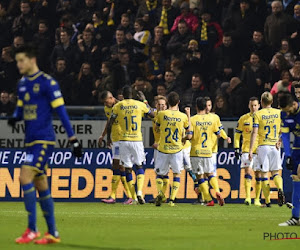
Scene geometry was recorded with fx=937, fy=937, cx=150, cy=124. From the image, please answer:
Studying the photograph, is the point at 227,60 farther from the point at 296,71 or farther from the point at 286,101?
the point at 286,101

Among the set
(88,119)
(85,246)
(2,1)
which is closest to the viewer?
(85,246)

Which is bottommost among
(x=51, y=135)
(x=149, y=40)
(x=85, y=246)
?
(x=85, y=246)

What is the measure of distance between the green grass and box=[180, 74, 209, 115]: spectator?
381cm

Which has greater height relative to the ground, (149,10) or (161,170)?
(149,10)

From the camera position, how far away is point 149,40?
1003 inches

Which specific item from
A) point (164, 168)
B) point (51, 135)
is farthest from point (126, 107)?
point (51, 135)

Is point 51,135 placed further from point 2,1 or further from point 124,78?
point 2,1

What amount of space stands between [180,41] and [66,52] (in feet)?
11.0

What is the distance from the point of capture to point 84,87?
2488 centimetres

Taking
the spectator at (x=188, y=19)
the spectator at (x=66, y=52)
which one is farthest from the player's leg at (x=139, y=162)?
the spectator at (x=66, y=52)

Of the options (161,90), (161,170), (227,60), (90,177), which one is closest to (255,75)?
(227,60)

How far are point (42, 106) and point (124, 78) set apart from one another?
44.0ft

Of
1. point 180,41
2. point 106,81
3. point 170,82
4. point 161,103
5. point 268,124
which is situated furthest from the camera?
point 180,41

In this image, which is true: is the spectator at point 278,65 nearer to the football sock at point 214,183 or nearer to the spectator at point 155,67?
the spectator at point 155,67
